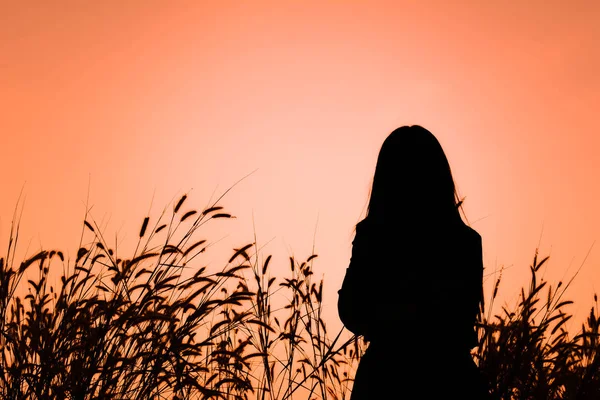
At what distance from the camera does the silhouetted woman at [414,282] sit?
2109 millimetres

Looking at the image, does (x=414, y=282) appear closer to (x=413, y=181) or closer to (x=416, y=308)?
(x=416, y=308)

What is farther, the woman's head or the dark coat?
the woman's head

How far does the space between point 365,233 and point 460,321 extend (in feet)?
1.41

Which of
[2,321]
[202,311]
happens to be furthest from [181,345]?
[2,321]

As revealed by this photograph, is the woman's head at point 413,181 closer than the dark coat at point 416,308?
No

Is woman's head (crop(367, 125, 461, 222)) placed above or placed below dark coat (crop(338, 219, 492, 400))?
above

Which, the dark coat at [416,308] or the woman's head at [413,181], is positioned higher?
the woman's head at [413,181]

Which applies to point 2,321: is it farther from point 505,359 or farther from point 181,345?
point 505,359

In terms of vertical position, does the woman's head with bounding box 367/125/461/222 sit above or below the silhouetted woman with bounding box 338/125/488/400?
above

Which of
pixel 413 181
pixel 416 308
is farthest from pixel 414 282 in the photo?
pixel 413 181

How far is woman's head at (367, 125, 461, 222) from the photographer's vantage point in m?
2.33

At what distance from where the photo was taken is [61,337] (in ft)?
8.66

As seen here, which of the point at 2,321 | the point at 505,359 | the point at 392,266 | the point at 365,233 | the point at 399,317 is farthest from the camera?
the point at 505,359

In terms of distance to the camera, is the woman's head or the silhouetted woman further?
the woman's head
